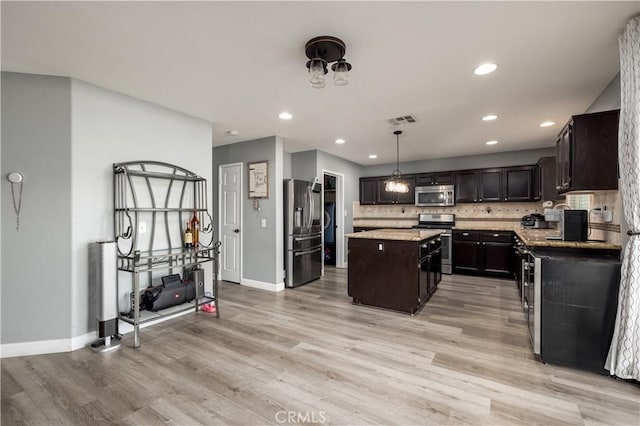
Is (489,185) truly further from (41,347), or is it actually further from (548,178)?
(41,347)

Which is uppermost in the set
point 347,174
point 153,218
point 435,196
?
point 347,174

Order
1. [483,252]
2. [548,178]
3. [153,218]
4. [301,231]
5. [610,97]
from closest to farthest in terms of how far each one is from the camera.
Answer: [610,97], [153,218], [548,178], [301,231], [483,252]

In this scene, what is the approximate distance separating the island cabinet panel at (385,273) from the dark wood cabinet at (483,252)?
9.05 ft

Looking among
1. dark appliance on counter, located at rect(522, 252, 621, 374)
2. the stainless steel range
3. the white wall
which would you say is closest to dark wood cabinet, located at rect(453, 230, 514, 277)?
the stainless steel range

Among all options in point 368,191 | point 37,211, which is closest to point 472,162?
point 368,191

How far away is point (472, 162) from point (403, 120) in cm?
315

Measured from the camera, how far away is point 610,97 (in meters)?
2.75

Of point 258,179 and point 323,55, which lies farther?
point 258,179

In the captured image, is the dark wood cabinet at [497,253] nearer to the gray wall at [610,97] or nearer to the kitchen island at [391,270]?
the kitchen island at [391,270]

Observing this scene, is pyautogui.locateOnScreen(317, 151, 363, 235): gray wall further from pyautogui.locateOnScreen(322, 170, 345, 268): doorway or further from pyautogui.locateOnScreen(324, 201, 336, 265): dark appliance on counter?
pyautogui.locateOnScreen(324, 201, 336, 265): dark appliance on counter

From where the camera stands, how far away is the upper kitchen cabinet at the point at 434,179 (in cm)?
612

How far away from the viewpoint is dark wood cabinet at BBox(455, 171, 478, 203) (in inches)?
231

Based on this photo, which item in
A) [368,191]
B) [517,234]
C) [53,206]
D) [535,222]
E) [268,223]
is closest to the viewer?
[53,206]

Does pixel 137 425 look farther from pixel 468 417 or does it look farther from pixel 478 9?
pixel 478 9
